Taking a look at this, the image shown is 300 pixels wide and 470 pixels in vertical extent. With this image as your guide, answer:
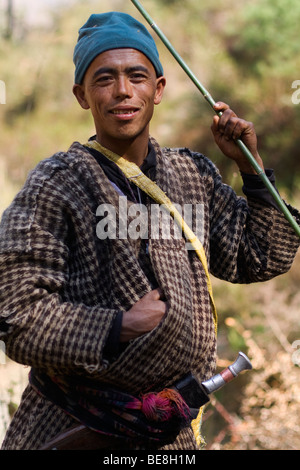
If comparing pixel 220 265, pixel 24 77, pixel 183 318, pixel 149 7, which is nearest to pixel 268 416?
pixel 220 265

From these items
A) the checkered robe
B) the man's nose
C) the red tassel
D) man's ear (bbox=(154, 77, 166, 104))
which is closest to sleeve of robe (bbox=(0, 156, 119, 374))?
the checkered robe

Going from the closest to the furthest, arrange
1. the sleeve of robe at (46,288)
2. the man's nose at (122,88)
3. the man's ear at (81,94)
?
the sleeve of robe at (46,288)
the man's nose at (122,88)
the man's ear at (81,94)

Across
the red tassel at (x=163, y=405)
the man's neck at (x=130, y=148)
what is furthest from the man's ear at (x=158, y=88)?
the red tassel at (x=163, y=405)

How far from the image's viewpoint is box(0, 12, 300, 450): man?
1556 millimetres

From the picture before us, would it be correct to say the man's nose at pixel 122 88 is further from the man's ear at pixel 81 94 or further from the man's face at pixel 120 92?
the man's ear at pixel 81 94

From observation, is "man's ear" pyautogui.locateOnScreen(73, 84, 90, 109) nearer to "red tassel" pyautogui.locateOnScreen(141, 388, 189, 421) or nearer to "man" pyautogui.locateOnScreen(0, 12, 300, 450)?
"man" pyautogui.locateOnScreen(0, 12, 300, 450)

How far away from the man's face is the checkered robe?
115 mm

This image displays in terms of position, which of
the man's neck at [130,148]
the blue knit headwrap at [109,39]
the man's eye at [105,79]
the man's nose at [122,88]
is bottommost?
the man's neck at [130,148]

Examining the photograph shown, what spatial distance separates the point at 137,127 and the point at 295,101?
878 cm

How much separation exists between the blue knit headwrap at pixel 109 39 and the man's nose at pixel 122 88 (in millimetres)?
92

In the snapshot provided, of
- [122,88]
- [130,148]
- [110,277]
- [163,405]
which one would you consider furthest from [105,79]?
[163,405]

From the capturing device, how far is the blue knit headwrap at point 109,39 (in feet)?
5.69

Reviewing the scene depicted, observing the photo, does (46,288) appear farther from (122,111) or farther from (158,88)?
(158,88)

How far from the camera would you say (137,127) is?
176 cm
